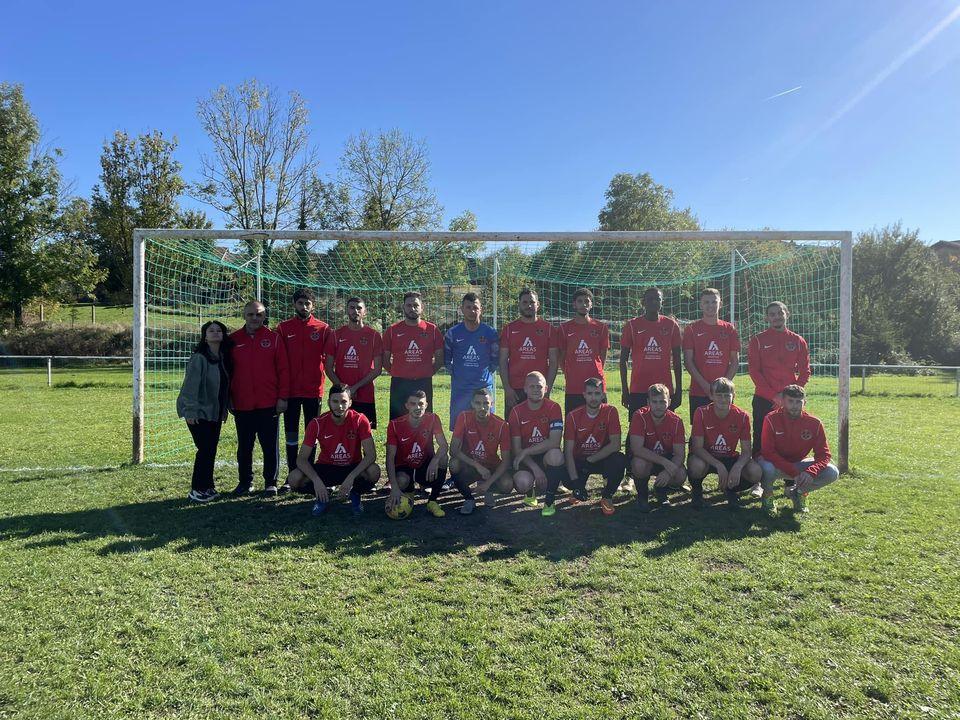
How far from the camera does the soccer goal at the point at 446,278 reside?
6.29 metres

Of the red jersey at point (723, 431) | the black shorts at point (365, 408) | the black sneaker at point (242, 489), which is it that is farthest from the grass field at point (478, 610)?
the black shorts at point (365, 408)

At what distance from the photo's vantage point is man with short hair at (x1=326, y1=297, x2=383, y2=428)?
5266mm

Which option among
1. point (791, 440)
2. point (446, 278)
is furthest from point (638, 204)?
point (791, 440)

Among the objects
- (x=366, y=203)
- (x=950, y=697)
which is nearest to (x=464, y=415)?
(x=950, y=697)

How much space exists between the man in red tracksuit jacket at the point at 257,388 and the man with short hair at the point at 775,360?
14.2 ft

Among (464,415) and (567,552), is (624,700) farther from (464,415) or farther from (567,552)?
(464,415)

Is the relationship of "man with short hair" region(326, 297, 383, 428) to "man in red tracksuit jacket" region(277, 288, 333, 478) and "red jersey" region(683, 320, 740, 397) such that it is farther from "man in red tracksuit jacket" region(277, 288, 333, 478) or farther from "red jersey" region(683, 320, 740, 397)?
"red jersey" region(683, 320, 740, 397)

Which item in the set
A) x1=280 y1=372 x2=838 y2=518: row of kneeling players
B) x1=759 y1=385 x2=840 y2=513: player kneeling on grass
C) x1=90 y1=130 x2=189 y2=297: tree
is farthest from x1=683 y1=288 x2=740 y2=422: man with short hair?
x1=90 y1=130 x2=189 y2=297: tree

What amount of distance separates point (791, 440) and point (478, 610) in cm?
317

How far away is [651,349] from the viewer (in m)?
5.21

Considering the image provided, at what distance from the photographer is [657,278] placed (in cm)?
1323

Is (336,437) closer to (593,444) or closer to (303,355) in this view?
(303,355)

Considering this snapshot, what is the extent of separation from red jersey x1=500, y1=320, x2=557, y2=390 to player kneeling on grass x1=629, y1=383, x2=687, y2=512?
3.21 feet

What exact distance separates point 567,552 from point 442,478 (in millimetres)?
1380
